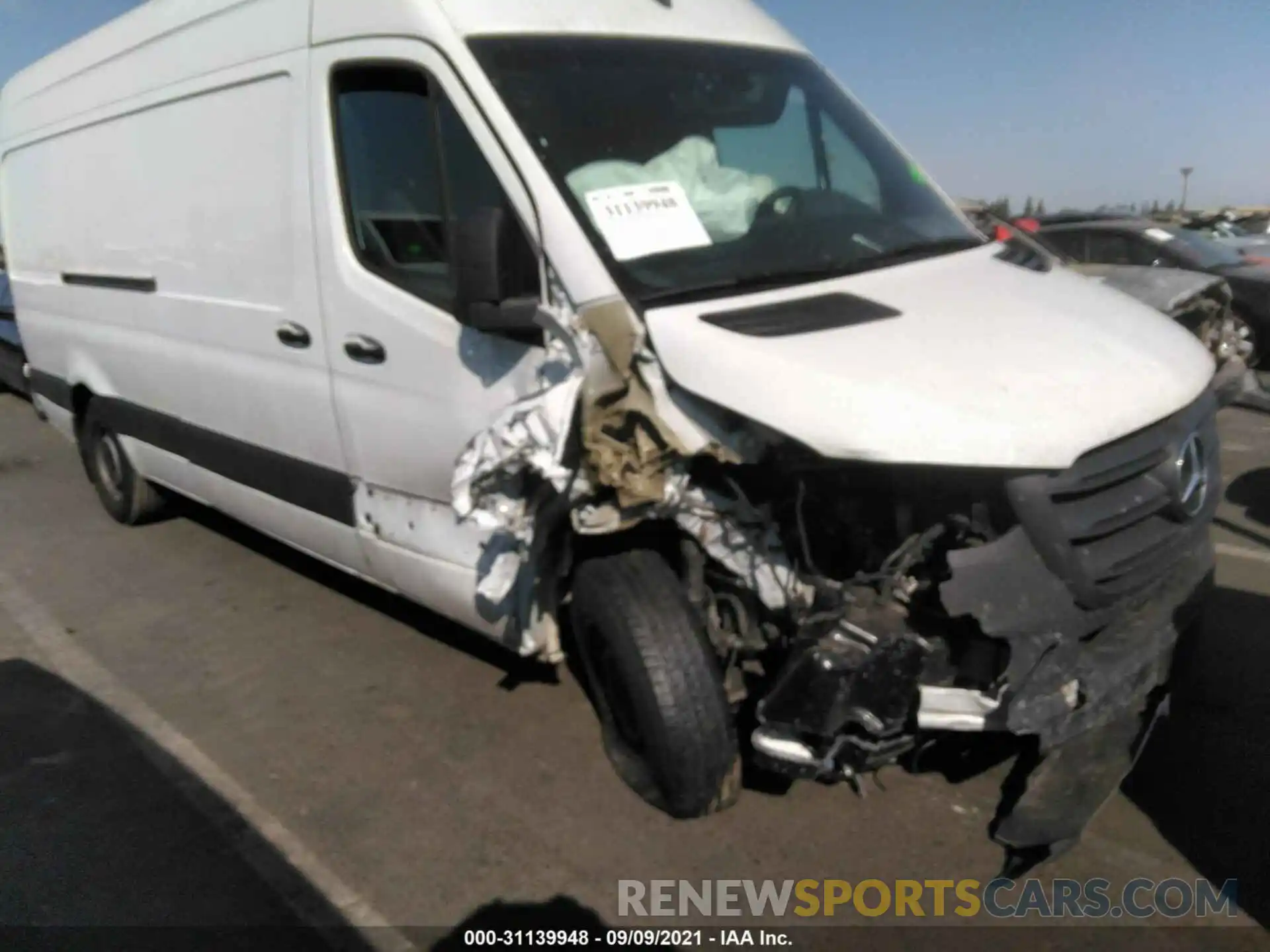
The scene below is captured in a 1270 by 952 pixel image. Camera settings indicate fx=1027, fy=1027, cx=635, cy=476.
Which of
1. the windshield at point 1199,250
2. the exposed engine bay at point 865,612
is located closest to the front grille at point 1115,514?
the exposed engine bay at point 865,612

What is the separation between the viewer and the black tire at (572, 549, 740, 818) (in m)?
3.00

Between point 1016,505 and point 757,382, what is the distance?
714mm

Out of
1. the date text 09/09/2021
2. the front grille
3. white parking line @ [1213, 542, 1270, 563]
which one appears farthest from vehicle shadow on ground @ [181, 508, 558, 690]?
white parking line @ [1213, 542, 1270, 563]

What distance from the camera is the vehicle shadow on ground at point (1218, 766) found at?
2.92 metres

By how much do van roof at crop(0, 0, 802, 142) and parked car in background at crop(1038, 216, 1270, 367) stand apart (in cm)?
685

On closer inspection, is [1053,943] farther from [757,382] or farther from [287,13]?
[287,13]

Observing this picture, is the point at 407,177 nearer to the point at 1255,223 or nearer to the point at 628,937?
the point at 628,937

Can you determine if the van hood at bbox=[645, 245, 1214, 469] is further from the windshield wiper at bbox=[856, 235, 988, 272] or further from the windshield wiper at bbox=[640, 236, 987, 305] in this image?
the windshield wiper at bbox=[856, 235, 988, 272]

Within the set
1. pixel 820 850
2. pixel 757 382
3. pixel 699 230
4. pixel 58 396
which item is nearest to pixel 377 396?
pixel 699 230

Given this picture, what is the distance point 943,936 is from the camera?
2725mm

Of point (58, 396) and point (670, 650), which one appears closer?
point (670, 650)

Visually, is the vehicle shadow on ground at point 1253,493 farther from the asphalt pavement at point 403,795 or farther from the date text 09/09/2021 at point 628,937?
the date text 09/09/2021 at point 628,937

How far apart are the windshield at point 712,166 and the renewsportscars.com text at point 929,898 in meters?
1.70

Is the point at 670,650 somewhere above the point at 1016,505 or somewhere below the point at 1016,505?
below
